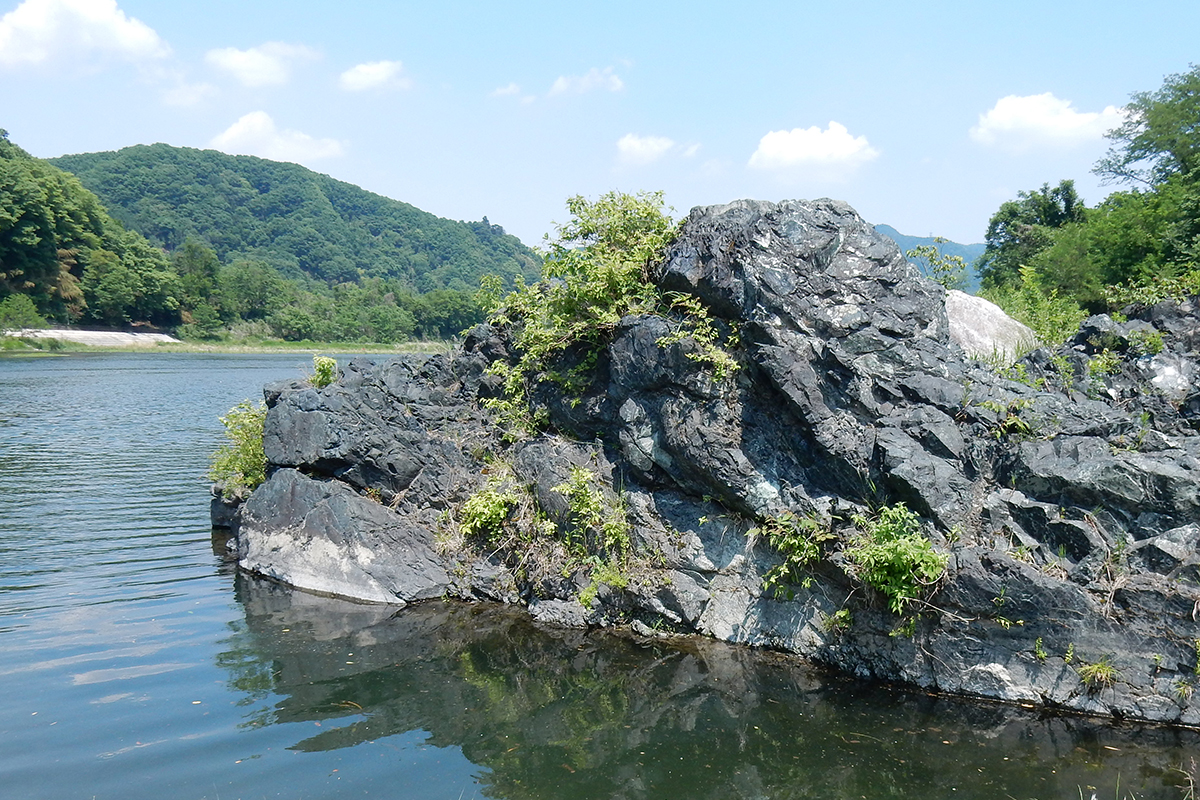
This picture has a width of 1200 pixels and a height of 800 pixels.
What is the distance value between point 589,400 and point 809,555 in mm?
4341

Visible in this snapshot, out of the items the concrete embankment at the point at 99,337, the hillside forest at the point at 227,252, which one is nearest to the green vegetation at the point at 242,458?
the hillside forest at the point at 227,252

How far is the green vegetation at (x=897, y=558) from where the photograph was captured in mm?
8516

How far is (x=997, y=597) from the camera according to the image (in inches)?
329

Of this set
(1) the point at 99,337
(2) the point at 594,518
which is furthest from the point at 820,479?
(1) the point at 99,337

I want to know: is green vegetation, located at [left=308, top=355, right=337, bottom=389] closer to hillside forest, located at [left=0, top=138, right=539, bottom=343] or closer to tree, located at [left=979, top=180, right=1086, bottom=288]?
hillside forest, located at [left=0, top=138, right=539, bottom=343]

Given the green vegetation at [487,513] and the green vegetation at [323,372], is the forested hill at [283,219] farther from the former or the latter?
the green vegetation at [487,513]

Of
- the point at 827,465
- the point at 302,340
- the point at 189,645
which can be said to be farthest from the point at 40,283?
the point at 827,465

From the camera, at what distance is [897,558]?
8.55 meters

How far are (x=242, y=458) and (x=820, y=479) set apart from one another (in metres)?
10.2

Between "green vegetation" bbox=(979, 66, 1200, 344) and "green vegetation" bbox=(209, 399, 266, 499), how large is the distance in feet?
43.4

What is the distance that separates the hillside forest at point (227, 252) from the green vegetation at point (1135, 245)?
908 centimetres

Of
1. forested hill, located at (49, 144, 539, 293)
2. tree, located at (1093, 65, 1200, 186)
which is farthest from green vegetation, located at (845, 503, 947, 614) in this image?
forested hill, located at (49, 144, 539, 293)

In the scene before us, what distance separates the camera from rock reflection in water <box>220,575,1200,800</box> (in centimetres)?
713

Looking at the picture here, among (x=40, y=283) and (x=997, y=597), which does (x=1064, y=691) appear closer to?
(x=997, y=597)
